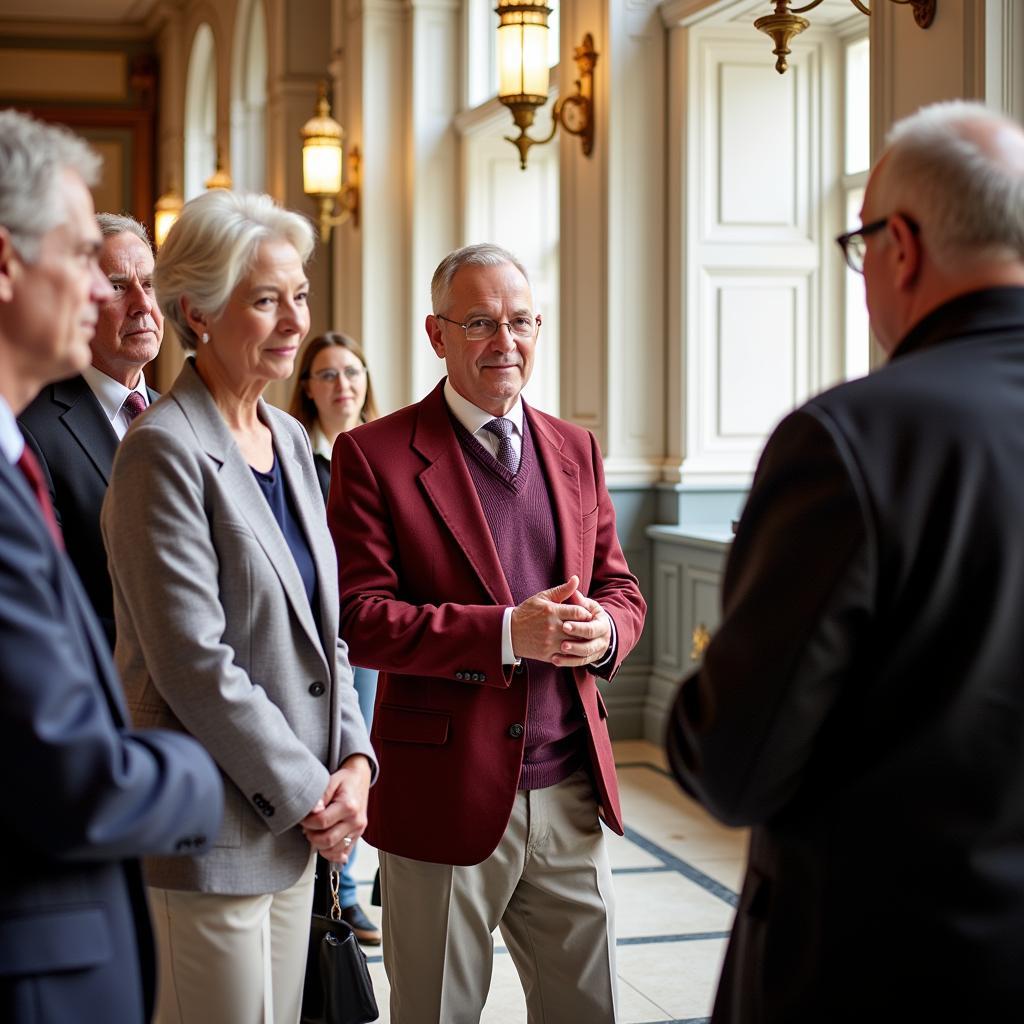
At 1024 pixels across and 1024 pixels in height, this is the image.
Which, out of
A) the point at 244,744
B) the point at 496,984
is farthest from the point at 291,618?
the point at 496,984

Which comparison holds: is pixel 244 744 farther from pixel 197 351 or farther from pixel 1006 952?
pixel 1006 952

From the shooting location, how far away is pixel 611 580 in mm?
2777

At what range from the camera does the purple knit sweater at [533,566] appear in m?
2.55

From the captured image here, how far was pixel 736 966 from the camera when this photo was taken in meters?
1.68

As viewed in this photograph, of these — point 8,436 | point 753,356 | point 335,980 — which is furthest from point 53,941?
point 753,356

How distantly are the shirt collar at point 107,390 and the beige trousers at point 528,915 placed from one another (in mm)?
1037

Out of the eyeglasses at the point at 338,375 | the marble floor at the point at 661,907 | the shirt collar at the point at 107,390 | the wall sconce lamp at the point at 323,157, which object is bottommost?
the marble floor at the point at 661,907

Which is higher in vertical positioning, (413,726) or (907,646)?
(907,646)

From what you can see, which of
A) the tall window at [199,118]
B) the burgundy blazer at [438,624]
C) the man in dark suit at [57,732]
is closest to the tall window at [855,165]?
the burgundy blazer at [438,624]

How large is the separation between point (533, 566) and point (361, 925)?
1920 mm

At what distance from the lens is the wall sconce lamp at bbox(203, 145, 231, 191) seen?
11.5 metres

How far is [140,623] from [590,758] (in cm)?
88

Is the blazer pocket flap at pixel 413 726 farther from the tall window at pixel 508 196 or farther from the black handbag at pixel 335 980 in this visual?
the tall window at pixel 508 196

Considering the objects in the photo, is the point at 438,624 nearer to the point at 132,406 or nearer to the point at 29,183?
the point at 132,406
